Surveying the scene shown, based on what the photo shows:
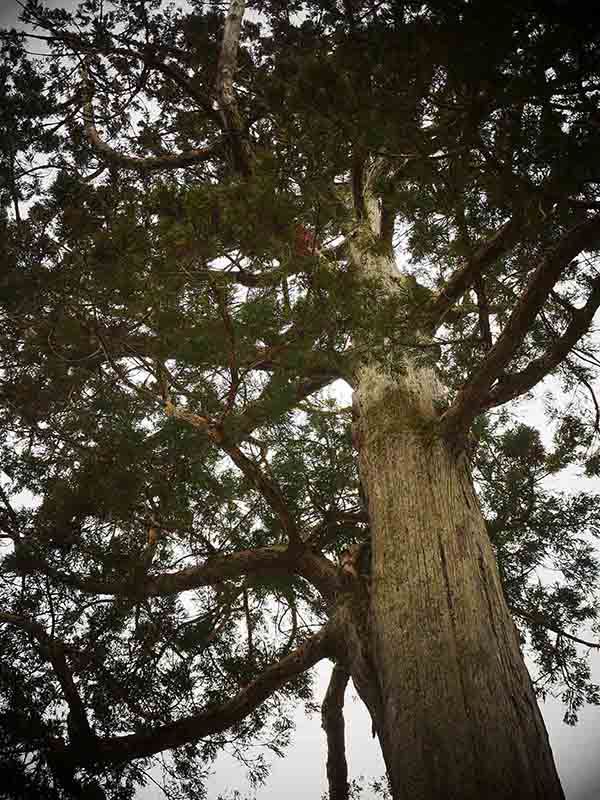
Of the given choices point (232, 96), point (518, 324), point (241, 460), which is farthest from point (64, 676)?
point (232, 96)

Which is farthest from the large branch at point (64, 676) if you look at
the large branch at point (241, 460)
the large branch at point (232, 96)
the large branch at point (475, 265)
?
the large branch at point (232, 96)

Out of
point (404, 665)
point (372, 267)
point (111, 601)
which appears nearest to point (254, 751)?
point (111, 601)

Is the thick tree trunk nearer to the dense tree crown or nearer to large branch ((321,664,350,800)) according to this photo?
the dense tree crown

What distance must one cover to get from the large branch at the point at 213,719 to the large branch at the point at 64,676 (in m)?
0.11

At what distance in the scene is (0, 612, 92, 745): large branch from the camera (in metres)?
2.20

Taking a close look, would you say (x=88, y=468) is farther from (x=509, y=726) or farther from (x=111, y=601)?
(x=509, y=726)

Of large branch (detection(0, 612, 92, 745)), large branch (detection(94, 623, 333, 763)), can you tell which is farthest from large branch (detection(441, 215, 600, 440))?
Result: large branch (detection(0, 612, 92, 745))

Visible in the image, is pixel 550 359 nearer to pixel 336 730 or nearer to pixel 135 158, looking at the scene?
pixel 336 730

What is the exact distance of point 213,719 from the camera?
2.49 metres

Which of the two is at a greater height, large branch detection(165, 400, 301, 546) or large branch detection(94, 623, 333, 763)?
large branch detection(165, 400, 301, 546)

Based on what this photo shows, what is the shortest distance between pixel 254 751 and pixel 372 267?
3401 mm

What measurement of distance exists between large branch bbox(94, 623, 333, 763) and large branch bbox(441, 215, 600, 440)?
1230 mm

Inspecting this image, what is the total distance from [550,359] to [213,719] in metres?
2.32

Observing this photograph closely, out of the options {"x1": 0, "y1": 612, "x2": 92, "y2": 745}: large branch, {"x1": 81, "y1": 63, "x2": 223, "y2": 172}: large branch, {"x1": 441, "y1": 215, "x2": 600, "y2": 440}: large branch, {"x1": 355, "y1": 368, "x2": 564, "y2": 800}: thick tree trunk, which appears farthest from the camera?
{"x1": 81, "y1": 63, "x2": 223, "y2": 172}: large branch
